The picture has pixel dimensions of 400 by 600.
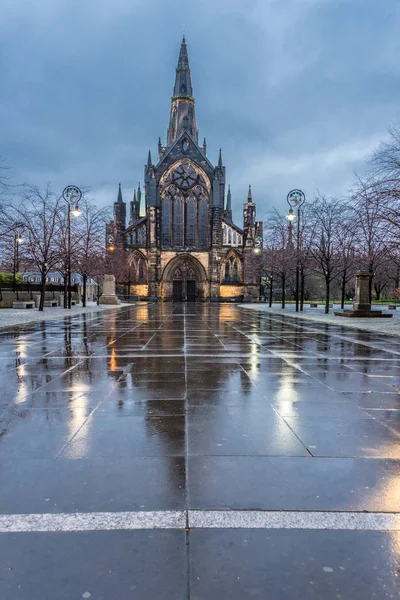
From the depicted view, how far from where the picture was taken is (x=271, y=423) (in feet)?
14.4

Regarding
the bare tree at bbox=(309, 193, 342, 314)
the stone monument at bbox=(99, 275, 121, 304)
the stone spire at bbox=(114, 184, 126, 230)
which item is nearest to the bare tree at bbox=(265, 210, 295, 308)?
the bare tree at bbox=(309, 193, 342, 314)

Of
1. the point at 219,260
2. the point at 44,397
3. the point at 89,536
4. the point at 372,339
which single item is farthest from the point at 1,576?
the point at 219,260

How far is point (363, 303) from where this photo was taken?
24.0m

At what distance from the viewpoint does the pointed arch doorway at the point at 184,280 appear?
57625 millimetres

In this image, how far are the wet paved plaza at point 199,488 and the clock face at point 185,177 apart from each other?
5390cm

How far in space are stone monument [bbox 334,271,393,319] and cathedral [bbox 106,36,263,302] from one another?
32417 millimetres

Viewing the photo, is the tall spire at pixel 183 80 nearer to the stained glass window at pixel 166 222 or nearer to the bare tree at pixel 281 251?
the stained glass window at pixel 166 222

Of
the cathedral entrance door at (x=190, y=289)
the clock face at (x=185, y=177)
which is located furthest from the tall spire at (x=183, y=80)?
the cathedral entrance door at (x=190, y=289)

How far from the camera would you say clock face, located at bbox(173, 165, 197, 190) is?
57469 mm

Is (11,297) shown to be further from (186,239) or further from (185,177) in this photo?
(185,177)

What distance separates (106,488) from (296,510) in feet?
4.31

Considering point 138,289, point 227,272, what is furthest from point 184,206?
point 138,289

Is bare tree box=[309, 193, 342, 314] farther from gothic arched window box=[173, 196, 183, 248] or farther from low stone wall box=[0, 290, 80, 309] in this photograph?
gothic arched window box=[173, 196, 183, 248]

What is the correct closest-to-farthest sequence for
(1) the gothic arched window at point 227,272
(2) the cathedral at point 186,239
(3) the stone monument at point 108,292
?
(3) the stone monument at point 108,292, (2) the cathedral at point 186,239, (1) the gothic arched window at point 227,272
